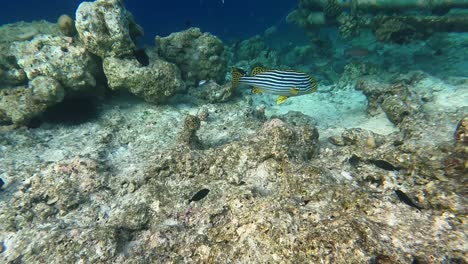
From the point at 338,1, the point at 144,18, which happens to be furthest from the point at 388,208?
the point at 144,18

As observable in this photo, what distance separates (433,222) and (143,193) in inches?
123

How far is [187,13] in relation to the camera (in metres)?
57.0

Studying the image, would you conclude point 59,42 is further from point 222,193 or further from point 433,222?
point 433,222

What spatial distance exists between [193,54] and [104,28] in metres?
2.20

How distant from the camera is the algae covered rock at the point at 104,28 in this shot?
5.50m

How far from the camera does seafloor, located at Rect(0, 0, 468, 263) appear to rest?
2600 mm

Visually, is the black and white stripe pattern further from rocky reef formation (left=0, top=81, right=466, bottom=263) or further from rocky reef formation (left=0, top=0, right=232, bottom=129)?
rocky reef formation (left=0, top=0, right=232, bottom=129)

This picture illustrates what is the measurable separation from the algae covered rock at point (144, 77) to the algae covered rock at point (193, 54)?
4.08ft

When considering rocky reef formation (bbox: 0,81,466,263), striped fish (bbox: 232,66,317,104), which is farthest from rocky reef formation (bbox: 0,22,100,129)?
striped fish (bbox: 232,66,317,104)

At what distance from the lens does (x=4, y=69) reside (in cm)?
604

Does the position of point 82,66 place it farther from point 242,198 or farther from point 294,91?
point 242,198

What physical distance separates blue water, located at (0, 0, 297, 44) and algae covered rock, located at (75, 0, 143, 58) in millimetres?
28972

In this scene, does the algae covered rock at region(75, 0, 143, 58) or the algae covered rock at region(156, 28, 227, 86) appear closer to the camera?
the algae covered rock at region(75, 0, 143, 58)

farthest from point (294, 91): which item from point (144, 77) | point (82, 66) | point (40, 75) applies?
point (40, 75)
